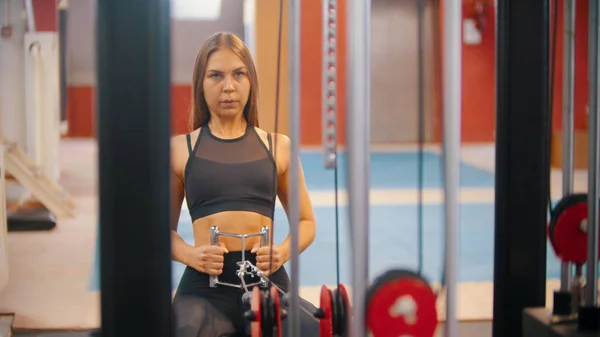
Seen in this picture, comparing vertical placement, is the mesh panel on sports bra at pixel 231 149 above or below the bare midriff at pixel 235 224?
above

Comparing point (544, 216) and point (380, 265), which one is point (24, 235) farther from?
point (544, 216)

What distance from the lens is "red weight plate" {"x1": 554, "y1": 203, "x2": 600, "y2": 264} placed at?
160 cm

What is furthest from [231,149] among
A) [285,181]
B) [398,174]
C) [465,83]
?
[465,83]

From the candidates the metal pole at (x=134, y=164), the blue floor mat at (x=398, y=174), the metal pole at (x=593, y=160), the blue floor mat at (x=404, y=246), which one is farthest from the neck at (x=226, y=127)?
the blue floor mat at (x=398, y=174)

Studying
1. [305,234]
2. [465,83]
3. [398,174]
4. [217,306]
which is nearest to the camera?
[217,306]

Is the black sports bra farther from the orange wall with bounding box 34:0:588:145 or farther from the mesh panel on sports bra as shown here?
the orange wall with bounding box 34:0:588:145

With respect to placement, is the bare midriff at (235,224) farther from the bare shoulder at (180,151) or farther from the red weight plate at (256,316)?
the red weight plate at (256,316)

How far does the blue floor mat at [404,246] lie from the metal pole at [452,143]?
1888 mm

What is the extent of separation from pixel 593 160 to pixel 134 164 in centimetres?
85

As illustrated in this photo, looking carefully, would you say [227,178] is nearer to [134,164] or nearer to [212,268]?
[212,268]

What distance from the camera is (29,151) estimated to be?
654 centimetres

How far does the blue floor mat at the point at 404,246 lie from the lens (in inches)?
157

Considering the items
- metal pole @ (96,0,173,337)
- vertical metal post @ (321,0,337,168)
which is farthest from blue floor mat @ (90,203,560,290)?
vertical metal post @ (321,0,337,168)

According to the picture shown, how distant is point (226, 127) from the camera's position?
186 centimetres
